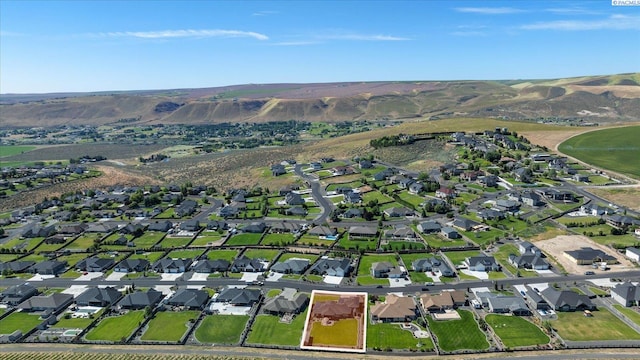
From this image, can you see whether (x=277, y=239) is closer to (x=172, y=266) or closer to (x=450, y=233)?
(x=172, y=266)

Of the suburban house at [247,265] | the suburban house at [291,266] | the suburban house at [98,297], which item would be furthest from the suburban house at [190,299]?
the suburban house at [291,266]

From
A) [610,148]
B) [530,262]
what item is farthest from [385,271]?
[610,148]

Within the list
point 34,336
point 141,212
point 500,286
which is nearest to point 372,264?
point 500,286

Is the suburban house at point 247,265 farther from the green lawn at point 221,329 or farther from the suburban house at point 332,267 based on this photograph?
the green lawn at point 221,329

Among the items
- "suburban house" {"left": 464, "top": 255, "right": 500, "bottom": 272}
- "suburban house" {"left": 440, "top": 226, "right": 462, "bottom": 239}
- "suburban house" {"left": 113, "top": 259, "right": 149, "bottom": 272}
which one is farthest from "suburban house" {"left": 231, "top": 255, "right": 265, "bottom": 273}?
"suburban house" {"left": 440, "top": 226, "right": 462, "bottom": 239}

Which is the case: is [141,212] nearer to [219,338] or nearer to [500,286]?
[219,338]
